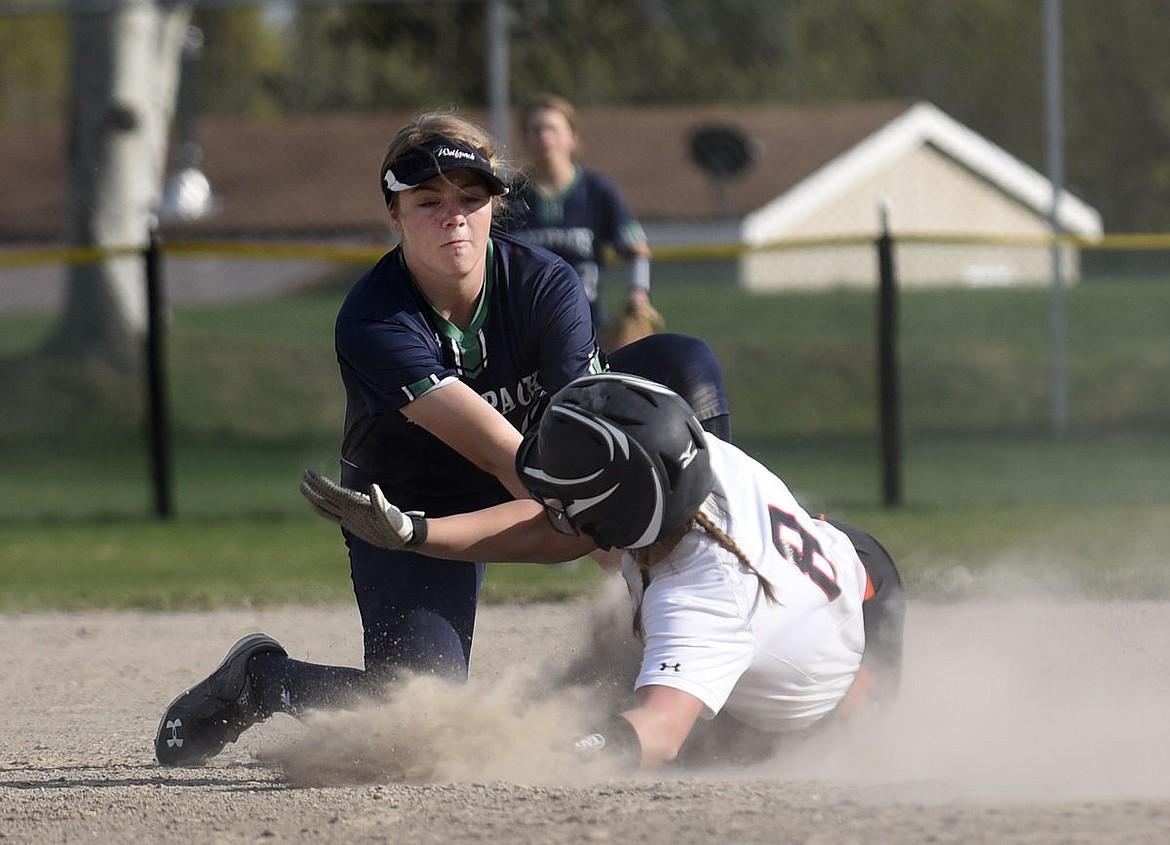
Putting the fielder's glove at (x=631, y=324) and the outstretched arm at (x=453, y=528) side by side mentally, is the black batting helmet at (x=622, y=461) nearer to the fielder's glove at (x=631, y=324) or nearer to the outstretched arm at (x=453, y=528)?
the outstretched arm at (x=453, y=528)

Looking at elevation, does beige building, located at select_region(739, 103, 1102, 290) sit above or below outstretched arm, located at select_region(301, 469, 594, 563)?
above

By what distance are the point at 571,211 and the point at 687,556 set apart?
5062 millimetres

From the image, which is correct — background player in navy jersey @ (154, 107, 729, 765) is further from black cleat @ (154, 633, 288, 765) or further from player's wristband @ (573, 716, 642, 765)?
player's wristband @ (573, 716, 642, 765)

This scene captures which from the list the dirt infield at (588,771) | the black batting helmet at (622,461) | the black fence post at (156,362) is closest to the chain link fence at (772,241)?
the black fence post at (156,362)

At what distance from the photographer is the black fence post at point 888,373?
9844mm

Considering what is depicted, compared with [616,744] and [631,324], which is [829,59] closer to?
[631,324]

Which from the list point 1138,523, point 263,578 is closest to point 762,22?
point 1138,523

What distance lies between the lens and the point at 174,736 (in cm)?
436

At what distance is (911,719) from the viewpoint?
4391 mm

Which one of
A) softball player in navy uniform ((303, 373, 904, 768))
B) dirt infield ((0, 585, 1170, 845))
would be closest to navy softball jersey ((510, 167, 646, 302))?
dirt infield ((0, 585, 1170, 845))

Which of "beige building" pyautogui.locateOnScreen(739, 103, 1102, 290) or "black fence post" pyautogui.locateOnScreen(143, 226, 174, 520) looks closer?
"black fence post" pyautogui.locateOnScreen(143, 226, 174, 520)

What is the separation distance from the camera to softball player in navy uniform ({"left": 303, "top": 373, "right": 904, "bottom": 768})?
341cm

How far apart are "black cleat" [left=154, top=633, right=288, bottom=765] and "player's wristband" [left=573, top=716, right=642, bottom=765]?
3.69 feet

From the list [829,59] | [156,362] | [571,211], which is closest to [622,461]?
[571,211]
